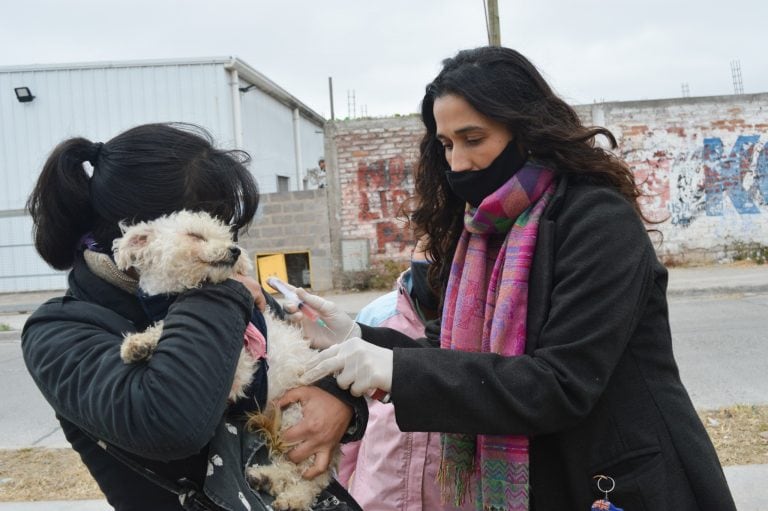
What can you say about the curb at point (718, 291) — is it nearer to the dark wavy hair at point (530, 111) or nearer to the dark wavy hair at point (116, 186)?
the dark wavy hair at point (530, 111)

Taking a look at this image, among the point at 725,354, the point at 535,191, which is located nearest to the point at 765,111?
the point at 725,354

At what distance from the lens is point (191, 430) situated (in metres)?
1.24

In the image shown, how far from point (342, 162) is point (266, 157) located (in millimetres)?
5590

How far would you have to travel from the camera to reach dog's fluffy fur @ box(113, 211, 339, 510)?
56.9 inches

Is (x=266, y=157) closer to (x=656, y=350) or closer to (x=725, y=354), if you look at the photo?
(x=725, y=354)

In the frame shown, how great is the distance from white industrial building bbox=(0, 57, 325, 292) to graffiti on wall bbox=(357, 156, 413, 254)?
12.2 ft

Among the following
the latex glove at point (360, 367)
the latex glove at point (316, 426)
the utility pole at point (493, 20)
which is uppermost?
the utility pole at point (493, 20)

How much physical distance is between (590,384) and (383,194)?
1079cm

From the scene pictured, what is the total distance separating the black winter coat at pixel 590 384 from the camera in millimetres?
1464

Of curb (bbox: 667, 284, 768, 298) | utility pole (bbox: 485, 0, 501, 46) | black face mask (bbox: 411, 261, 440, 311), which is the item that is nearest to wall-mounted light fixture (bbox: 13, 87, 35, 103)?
utility pole (bbox: 485, 0, 501, 46)

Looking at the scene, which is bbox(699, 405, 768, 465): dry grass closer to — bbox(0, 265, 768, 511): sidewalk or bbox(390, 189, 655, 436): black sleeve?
bbox(390, 189, 655, 436): black sleeve

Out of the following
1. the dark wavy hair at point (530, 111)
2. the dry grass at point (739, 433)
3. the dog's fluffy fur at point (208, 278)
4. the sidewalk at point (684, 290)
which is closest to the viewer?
the dog's fluffy fur at point (208, 278)

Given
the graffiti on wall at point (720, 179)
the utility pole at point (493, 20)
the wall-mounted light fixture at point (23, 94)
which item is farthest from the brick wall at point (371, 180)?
the wall-mounted light fixture at point (23, 94)

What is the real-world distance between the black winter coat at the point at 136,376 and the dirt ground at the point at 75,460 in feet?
9.29
